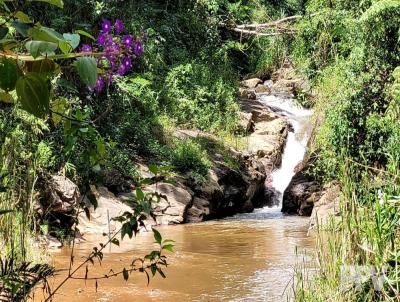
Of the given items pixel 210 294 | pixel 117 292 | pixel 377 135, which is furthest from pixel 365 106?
pixel 117 292

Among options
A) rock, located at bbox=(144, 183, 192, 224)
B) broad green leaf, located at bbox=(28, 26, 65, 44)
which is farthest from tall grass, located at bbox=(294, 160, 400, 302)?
rock, located at bbox=(144, 183, 192, 224)

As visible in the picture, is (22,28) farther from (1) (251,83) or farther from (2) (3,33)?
(1) (251,83)

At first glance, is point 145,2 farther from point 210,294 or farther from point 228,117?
point 210,294

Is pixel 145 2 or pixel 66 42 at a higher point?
pixel 145 2

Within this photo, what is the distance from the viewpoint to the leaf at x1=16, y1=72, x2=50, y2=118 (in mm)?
1024

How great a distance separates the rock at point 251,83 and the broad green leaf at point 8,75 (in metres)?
18.6

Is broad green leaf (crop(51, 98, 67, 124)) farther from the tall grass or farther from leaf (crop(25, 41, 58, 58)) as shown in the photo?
the tall grass

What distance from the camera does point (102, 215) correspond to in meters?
9.03

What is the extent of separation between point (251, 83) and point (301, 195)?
8.56 metres

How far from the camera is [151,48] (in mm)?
14039

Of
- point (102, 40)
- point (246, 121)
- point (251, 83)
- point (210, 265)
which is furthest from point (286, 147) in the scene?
point (102, 40)

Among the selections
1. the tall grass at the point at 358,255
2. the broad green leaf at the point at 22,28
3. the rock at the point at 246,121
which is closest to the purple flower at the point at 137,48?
the broad green leaf at the point at 22,28

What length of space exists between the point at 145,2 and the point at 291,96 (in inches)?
228

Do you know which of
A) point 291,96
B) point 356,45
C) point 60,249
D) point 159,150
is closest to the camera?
point 60,249
